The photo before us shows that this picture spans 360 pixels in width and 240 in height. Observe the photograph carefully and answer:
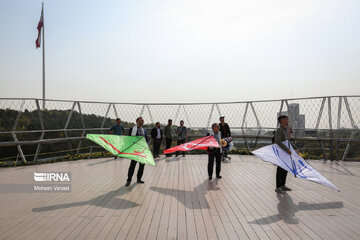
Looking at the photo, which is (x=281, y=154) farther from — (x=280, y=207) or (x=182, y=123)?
(x=182, y=123)

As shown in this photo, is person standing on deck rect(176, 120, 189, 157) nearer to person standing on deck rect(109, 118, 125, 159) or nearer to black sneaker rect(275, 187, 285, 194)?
person standing on deck rect(109, 118, 125, 159)

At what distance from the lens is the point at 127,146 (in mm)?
7387

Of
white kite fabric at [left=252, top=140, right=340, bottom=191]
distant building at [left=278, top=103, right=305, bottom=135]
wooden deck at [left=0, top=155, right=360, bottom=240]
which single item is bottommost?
wooden deck at [left=0, top=155, right=360, bottom=240]

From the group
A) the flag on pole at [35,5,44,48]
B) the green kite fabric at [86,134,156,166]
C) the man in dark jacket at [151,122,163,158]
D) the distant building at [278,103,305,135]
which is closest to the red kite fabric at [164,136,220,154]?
the green kite fabric at [86,134,156,166]

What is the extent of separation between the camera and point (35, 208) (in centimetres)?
560

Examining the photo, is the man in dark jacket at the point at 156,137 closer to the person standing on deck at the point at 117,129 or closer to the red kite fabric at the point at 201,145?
the person standing on deck at the point at 117,129

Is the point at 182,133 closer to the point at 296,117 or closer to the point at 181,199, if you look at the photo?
the point at 296,117

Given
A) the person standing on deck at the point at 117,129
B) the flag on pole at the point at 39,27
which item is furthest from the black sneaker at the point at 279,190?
the flag on pole at the point at 39,27

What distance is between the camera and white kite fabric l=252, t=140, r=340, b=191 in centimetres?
631

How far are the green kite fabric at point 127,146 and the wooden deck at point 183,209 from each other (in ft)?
2.85

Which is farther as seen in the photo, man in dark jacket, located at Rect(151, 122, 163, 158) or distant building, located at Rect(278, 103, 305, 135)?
man in dark jacket, located at Rect(151, 122, 163, 158)

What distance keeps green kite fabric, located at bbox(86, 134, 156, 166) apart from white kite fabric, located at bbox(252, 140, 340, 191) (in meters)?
2.71

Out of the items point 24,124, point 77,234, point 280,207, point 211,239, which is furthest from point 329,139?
point 24,124

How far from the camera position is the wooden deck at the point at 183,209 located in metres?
4.34
